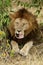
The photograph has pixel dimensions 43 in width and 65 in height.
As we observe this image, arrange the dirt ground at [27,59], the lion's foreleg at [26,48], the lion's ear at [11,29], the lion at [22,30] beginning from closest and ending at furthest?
the dirt ground at [27,59], the lion's foreleg at [26,48], the lion at [22,30], the lion's ear at [11,29]

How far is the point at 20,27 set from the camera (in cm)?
607

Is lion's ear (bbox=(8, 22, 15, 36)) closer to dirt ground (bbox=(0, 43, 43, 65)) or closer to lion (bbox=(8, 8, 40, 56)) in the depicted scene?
lion (bbox=(8, 8, 40, 56))

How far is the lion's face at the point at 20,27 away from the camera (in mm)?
5957

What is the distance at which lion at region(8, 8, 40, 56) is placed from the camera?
6051 millimetres

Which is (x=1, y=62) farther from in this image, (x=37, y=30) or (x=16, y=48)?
(x=37, y=30)

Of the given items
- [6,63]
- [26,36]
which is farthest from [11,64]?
[26,36]

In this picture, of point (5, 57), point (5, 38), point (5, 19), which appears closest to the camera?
point (5, 19)

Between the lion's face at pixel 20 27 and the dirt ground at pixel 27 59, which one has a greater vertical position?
the lion's face at pixel 20 27

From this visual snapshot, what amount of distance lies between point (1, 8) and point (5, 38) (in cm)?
63

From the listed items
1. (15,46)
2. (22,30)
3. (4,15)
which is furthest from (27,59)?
(4,15)

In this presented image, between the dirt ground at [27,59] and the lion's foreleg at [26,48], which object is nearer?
the dirt ground at [27,59]

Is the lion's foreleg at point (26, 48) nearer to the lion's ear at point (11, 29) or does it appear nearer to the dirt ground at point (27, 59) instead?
the dirt ground at point (27, 59)

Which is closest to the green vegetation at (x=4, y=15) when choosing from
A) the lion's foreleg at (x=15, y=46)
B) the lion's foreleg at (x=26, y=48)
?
the lion's foreleg at (x=15, y=46)

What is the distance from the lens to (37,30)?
6.46 m
